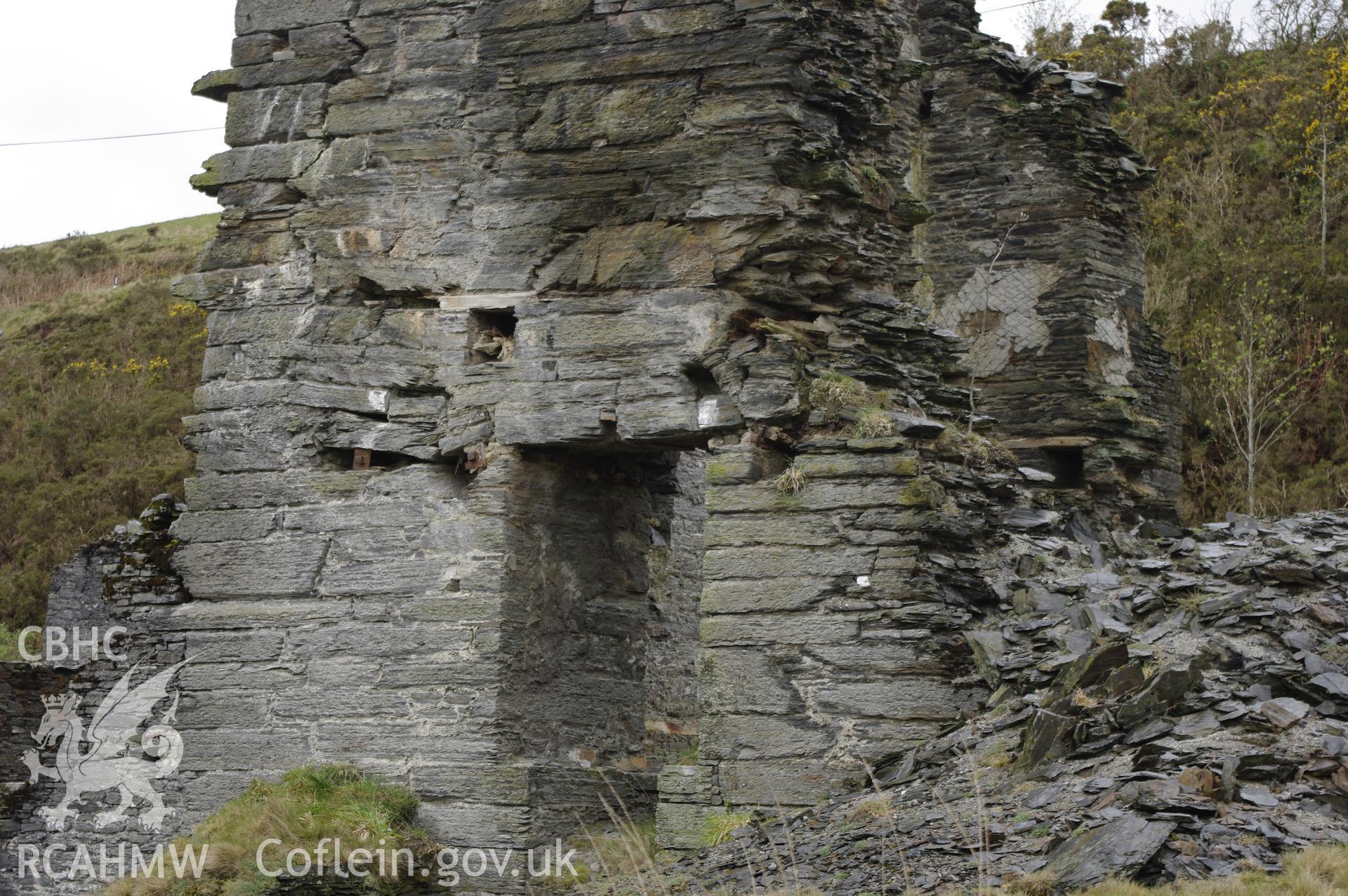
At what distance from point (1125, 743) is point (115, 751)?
7039 mm

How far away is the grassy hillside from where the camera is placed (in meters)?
19.5

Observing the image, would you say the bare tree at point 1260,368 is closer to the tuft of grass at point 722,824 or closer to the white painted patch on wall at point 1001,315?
the white painted patch on wall at point 1001,315

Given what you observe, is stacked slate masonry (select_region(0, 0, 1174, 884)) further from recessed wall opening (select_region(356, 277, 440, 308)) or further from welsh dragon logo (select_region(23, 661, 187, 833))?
welsh dragon logo (select_region(23, 661, 187, 833))

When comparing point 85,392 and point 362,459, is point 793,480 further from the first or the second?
point 85,392

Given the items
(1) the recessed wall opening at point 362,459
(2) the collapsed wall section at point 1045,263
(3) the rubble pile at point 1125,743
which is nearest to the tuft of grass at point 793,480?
(3) the rubble pile at point 1125,743

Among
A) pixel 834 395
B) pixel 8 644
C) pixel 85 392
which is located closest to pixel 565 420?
pixel 834 395

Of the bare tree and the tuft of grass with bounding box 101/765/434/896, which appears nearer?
the tuft of grass with bounding box 101/765/434/896

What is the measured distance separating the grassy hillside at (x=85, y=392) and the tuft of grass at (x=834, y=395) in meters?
12.8

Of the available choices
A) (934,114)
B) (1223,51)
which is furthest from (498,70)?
(1223,51)

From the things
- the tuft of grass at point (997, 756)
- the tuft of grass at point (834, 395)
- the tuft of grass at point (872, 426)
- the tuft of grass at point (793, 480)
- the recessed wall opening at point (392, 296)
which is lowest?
the tuft of grass at point (997, 756)

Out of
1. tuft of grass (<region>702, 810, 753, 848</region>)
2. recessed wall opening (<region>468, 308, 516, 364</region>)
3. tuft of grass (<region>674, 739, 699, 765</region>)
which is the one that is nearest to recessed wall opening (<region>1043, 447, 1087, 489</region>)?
tuft of grass (<region>674, 739, 699, 765</region>)

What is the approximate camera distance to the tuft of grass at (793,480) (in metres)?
6.90

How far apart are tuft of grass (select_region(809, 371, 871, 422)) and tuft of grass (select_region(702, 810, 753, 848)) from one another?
1.93 meters

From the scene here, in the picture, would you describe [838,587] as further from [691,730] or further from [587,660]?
[691,730]
